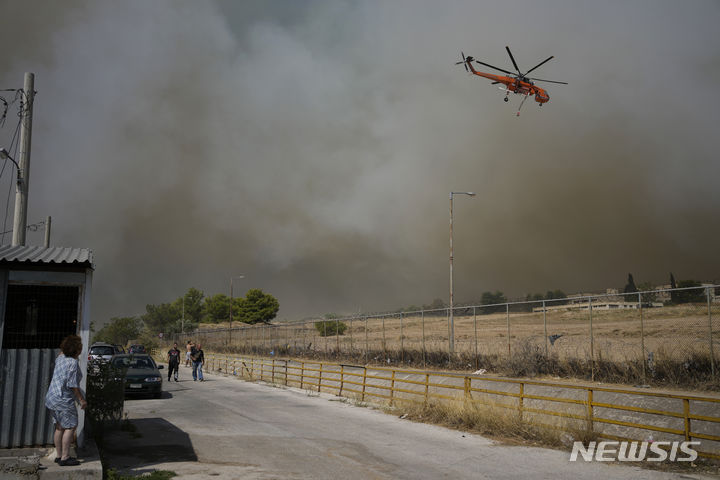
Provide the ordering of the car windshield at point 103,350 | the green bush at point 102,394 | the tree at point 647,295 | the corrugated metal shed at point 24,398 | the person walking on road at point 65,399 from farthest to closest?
the car windshield at point 103,350, the tree at point 647,295, the green bush at point 102,394, the corrugated metal shed at point 24,398, the person walking on road at point 65,399

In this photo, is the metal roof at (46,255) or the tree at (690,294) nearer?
the metal roof at (46,255)

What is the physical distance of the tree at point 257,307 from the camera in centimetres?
12875

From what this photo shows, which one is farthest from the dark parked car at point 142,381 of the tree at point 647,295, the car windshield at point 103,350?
the tree at point 647,295

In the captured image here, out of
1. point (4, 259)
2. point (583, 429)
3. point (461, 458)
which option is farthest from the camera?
point (583, 429)

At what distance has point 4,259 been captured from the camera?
818 cm

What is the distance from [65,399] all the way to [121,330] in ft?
440

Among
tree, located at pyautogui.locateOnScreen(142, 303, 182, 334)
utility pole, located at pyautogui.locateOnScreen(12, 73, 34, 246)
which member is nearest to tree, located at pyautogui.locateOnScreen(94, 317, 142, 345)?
tree, located at pyautogui.locateOnScreen(142, 303, 182, 334)

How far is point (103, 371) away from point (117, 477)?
4019 mm

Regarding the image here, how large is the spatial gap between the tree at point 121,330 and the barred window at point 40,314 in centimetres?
12976

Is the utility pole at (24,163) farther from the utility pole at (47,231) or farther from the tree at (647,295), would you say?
the tree at (647,295)

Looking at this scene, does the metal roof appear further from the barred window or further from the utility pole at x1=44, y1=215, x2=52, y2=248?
the utility pole at x1=44, y1=215, x2=52, y2=248

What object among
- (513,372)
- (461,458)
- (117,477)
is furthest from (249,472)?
(513,372)

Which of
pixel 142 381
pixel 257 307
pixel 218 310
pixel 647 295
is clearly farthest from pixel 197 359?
pixel 218 310

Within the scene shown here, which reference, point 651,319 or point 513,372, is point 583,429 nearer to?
point 513,372
